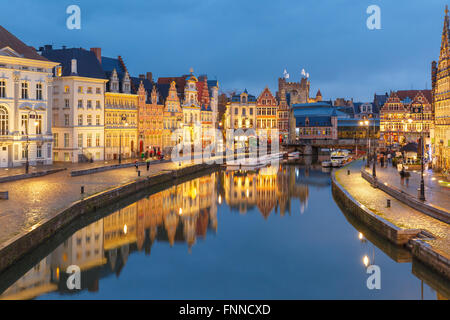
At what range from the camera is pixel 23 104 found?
45.7m

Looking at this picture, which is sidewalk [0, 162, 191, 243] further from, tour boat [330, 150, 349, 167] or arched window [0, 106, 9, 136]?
tour boat [330, 150, 349, 167]

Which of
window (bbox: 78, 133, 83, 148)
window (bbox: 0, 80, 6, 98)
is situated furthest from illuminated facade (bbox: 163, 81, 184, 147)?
window (bbox: 0, 80, 6, 98)

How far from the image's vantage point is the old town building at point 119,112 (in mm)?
60344

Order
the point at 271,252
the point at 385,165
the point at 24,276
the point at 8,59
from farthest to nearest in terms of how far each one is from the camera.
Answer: the point at 385,165
the point at 8,59
the point at 271,252
the point at 24,276

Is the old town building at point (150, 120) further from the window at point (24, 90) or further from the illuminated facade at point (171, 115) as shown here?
the window at point (24, 90)

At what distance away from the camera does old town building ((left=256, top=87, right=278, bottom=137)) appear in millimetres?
99250

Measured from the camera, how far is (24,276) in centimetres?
1864

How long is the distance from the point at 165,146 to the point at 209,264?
176ft

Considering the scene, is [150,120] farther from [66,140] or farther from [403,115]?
[403,115]

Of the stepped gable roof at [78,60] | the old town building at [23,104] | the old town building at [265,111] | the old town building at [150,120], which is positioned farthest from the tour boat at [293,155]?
the old town building at [23,104]

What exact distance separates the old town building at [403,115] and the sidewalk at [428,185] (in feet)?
182
